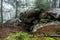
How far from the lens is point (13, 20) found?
8312 millimetres

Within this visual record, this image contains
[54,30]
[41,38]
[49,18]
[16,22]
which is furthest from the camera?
[16,22]

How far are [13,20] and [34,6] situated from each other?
3.76ft

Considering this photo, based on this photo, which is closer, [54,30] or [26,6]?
[54,30]

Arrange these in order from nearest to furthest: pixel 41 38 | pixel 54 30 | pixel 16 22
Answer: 1. pixel 41 38
2. pixel 54 30
3. pixel 16 22

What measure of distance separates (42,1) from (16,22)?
1.51m

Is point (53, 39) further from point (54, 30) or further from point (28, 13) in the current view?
point (28, 13)

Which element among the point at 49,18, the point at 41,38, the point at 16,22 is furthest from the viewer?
the point at 16,22

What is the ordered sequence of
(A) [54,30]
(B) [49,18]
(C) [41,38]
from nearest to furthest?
(C) [41,38]
(A) [54,30]
(B) [49,18]

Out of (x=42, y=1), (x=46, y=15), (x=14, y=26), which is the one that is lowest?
(x=14, y=26)

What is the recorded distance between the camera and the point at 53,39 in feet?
16.1

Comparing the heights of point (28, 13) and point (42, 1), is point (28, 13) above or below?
below

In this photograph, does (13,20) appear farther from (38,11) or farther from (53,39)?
(53,39)

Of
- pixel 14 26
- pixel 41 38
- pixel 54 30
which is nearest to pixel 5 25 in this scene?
pixel 14 26

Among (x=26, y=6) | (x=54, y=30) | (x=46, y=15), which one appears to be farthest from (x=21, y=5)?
(x=54, y=30)
